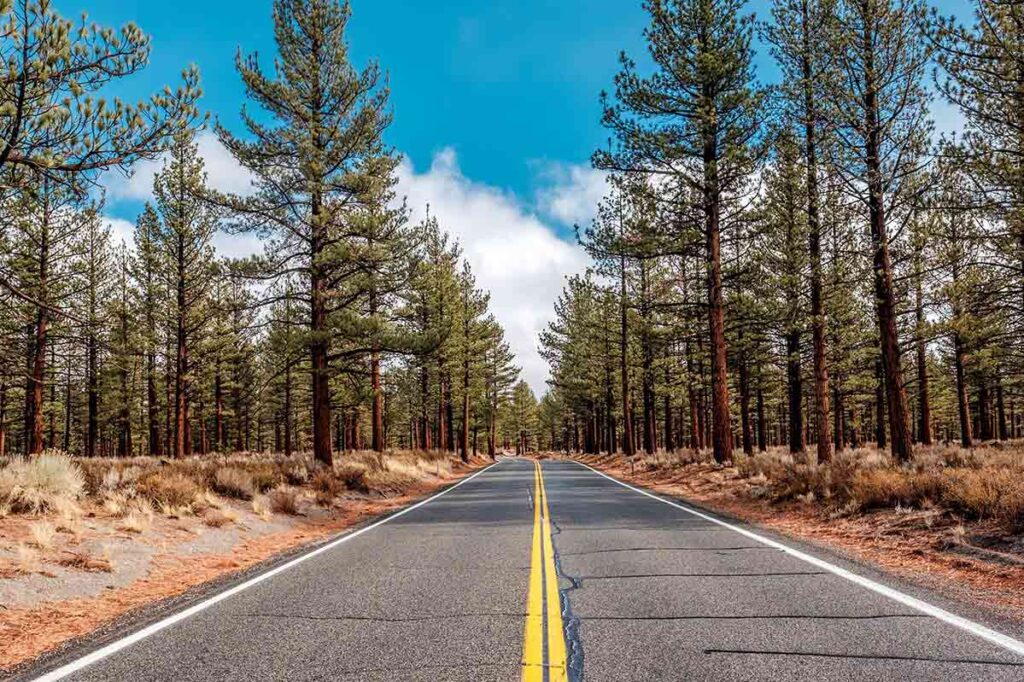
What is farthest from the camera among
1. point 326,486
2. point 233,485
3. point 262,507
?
point 326,486

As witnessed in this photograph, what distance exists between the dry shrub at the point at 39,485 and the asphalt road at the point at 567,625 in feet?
16.4

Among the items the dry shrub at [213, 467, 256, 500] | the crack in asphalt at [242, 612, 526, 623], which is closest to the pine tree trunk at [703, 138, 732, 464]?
the dry shrub at [213, 467, 256, 500]

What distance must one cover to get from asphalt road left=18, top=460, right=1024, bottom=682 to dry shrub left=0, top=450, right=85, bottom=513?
16.4ft

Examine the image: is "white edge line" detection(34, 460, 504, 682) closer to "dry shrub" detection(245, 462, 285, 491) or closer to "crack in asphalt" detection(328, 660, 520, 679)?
"crack in asphalt" detection(328, 660, 520, 679)

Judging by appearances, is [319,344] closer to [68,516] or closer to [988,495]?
[68,516]

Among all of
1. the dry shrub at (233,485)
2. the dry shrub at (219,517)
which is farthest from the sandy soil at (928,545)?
the dry shrub at (233,485)

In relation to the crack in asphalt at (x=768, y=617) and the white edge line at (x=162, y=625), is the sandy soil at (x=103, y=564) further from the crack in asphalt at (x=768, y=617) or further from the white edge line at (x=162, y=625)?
the crack in asphalt at (x=768, y=617)

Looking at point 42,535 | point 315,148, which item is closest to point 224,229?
point 315,148

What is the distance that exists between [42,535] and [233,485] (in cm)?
607

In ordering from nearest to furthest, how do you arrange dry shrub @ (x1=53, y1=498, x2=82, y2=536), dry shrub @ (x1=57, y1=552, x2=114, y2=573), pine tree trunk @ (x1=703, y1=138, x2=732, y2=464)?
1. dry shrub @ (x1=57, y1=552, x2=114, y2=573)
2. dry shrub @ (x1=53, y1=498, x2=82, y2=536)
3. pine tree trunk @ (x1=703, y1=138, x2=732, y2=464)

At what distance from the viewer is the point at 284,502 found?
14.0m

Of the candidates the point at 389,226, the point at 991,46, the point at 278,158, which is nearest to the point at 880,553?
the point at 991,46

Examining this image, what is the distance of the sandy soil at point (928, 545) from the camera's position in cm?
610

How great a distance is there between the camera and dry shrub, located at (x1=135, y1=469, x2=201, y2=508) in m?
11.7
